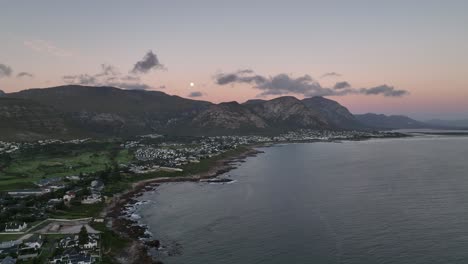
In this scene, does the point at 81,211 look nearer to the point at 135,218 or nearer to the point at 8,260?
the point at 135,218

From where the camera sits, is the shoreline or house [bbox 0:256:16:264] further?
the shoreline

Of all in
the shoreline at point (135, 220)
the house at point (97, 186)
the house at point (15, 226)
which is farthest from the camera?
the house at point (97, 186)

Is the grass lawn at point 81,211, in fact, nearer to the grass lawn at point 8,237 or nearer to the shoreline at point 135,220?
the shoreline at point 135,220

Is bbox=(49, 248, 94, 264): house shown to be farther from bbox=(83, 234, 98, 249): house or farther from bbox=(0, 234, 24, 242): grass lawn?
bbox=(0, 234, 24, 242): grass lawn

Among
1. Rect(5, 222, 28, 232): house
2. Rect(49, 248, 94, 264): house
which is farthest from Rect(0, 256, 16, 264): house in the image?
Rect(5, 222, 28, 232): house

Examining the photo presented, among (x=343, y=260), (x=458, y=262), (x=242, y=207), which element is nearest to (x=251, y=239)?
(x=343, y=260)

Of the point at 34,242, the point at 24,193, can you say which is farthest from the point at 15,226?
the point at 24,193

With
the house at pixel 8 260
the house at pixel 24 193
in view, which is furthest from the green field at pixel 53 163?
the house at pixel 8 260
